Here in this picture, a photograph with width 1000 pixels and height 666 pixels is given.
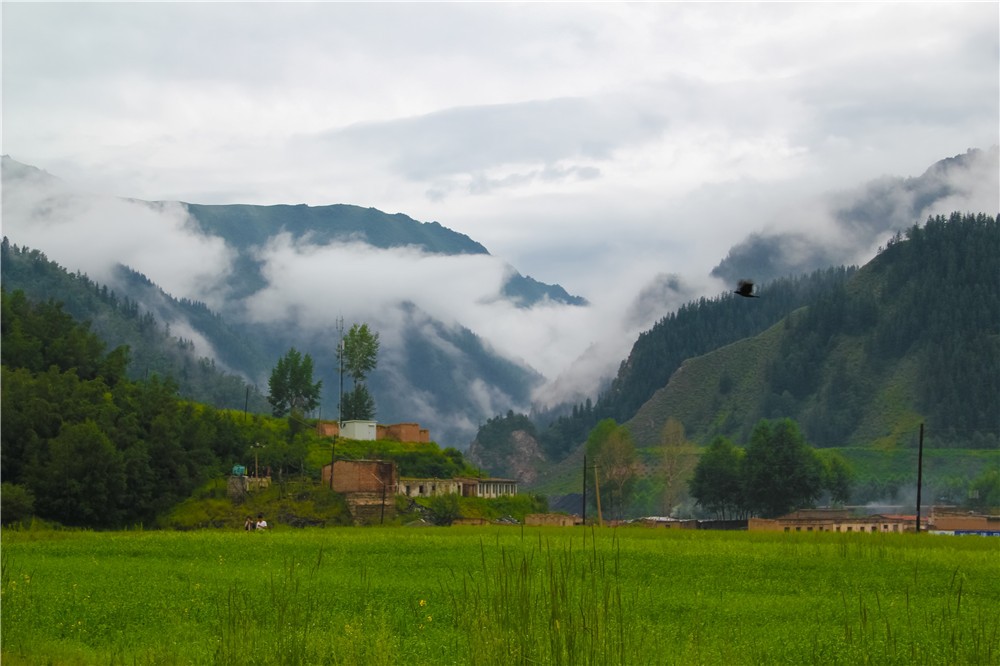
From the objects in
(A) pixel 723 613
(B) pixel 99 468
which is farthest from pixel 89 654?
(B) pixel 99 468

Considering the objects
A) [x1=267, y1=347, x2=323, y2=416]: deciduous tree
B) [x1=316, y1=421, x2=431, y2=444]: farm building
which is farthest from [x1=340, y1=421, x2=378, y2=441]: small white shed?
[x1=267, y1=347, x2=323, y2=416]: deciduous tree

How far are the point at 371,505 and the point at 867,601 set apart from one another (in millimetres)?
90678

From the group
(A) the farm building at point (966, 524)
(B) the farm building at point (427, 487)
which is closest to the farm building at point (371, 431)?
(B) the farm building at point (427, 487)

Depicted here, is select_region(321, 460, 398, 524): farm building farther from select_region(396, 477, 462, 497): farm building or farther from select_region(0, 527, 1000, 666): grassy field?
select_region(0, 527, 1000, 666): grassy field

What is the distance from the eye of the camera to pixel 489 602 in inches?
589

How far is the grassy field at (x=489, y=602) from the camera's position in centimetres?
1480

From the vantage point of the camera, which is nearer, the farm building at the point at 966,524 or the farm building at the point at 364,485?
the farm building at the point at 364,485

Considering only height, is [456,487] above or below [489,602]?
below

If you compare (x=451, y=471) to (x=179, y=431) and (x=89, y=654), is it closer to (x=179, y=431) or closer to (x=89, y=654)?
(x=179, y=431)

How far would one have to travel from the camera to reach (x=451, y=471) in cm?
15412

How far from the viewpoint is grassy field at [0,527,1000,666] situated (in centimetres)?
1480

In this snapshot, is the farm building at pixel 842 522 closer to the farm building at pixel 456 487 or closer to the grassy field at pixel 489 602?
the farm building at pixel 456 487

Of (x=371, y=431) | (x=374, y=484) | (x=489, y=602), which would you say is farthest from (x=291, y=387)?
(x=489, y=602)

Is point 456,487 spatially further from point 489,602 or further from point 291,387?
point 489,602
